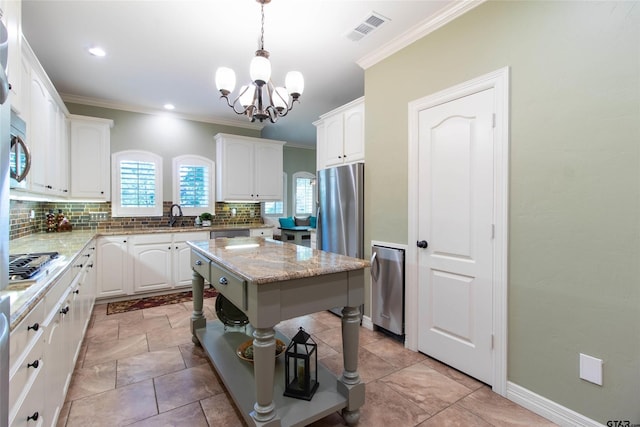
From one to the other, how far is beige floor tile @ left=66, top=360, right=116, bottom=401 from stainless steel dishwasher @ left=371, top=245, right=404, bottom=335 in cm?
222


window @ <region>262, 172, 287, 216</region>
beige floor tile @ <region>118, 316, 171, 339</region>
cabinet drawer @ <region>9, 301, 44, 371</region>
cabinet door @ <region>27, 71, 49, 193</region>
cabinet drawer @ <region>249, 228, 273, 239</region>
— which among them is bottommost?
beige floor tile @ <region>118, 316, 171, 339</region>

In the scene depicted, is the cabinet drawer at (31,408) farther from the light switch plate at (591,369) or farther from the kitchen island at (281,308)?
the light switch plate at (591,369)

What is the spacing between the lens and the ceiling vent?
7.74 ft

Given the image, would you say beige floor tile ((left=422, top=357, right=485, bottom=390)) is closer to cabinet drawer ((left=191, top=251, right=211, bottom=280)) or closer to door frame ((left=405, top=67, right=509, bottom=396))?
door frame ((left=405, top=67, right=509, bottom=396))

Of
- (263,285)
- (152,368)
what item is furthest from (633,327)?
(152,368)

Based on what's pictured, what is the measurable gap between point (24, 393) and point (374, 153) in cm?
280

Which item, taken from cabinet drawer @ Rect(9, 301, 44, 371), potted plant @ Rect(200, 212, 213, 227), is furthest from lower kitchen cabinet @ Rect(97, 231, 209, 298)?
cabinet drawer @ Rect(9, 301, 44, 371)

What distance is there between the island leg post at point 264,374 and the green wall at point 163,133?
396 centimetres

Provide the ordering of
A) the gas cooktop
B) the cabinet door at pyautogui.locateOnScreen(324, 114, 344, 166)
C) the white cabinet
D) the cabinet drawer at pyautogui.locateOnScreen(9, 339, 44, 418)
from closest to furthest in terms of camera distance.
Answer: the cabinet drawer at pyautogui.locateOnScreen(9, 339, 44, 418) → the gas cooktop → the cabinet door at pyautogui.locateOnScreen(324, 114, 344, 166) → the white cabinet

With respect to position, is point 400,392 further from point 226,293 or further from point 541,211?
point 541,211

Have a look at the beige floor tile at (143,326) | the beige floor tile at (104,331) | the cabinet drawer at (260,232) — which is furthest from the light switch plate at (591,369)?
the cabinet drawer at (260,232)

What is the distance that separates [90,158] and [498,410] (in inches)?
202

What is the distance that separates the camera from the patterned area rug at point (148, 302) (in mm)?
3701

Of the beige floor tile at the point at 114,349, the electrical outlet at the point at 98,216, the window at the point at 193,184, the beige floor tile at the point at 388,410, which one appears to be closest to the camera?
the beige floor tile at the point at 388,410
